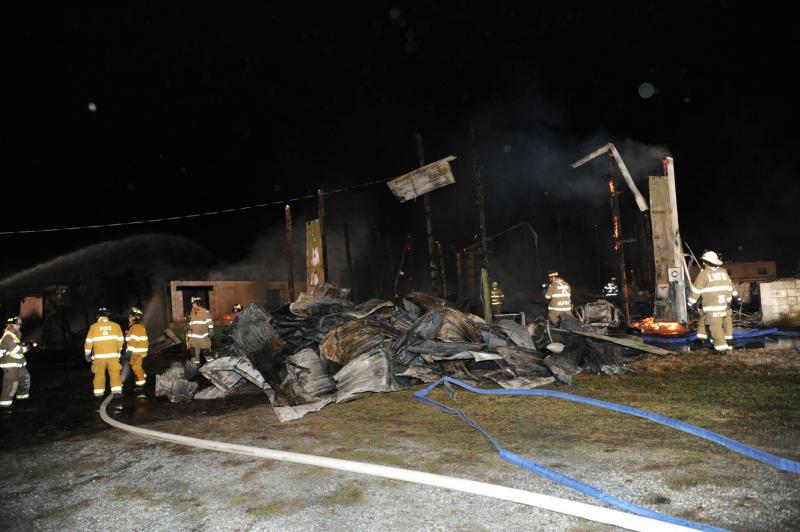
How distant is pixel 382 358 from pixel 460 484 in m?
3.95

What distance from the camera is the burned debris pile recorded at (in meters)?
6.79

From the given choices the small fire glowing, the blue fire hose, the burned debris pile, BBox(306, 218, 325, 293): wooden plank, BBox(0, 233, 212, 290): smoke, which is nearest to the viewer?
the blue fire hose

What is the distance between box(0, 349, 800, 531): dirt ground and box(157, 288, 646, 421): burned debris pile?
0.45 meters

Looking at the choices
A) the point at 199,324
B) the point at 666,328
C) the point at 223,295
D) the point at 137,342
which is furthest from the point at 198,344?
the point at 223,295

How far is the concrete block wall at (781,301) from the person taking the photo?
36.3 feet

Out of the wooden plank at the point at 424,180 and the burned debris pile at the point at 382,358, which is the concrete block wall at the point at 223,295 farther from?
the burned debris pile at the point at 382,358

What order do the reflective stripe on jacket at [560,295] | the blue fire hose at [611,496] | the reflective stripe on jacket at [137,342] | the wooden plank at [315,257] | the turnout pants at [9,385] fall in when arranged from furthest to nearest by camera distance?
1. the wooden plank at [315,257]
2. the reflective stripe on jacket at [560,295]
3. the reflective stripe on jacket at [137,342]
4. the turnout pants at [9,385]
5. the blue fire hose at [611,496]

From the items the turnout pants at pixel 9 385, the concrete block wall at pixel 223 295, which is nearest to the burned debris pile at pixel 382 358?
the turnout pants at pixel 9 385

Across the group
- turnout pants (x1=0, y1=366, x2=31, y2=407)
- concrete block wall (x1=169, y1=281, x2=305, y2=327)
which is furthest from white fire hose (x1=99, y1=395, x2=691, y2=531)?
concrete block wall (x1=169, y1=281, x2=305, y2=327)

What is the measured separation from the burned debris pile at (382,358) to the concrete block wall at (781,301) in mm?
5201

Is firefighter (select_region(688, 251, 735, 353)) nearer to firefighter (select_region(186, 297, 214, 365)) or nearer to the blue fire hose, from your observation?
the blue fire hose

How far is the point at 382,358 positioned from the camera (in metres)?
7.01

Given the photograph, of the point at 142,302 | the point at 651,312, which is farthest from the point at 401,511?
the point at 142,302

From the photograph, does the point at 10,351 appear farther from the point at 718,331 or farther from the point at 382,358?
the point at 718,331
